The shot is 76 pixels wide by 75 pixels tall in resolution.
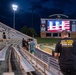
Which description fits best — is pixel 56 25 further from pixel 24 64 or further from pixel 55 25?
pixel 24 64

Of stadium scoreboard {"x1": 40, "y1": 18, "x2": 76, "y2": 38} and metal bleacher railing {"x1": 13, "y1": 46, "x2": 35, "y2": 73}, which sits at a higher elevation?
stadium scoreboard {"x1": 40, "y1": 18, "x2": 76, "y2": 38}

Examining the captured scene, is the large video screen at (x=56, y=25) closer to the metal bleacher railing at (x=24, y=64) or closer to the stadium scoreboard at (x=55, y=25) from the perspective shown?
the stadium scoreboard at (x=55, y=25)

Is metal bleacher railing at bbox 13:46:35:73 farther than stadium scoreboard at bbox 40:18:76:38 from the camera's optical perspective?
No

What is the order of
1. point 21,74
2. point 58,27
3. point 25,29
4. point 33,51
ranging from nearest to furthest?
point 21,74
point 33,51
point 58,27
point 25,29

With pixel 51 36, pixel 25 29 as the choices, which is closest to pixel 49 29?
pixel 51 36

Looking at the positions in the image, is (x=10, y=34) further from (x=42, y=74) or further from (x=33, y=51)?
(x=42, y=74)

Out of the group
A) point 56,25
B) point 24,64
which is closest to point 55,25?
point 56,25

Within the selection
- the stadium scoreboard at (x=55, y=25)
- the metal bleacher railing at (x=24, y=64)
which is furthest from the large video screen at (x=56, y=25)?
the metal bleacher railing at (x=24, y=64)

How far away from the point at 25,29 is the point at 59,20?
19.9 m

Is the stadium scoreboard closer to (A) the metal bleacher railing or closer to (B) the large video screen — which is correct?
(B) the large video screen

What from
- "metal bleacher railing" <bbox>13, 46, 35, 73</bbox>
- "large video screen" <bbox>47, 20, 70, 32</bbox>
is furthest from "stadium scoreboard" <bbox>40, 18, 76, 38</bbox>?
"metal bleacher railing" <bbox>13, 46, 35, 73</bbox>

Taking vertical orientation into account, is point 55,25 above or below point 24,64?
above

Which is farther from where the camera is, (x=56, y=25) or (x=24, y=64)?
(x=56, y=25)

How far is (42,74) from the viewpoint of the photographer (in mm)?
9359
